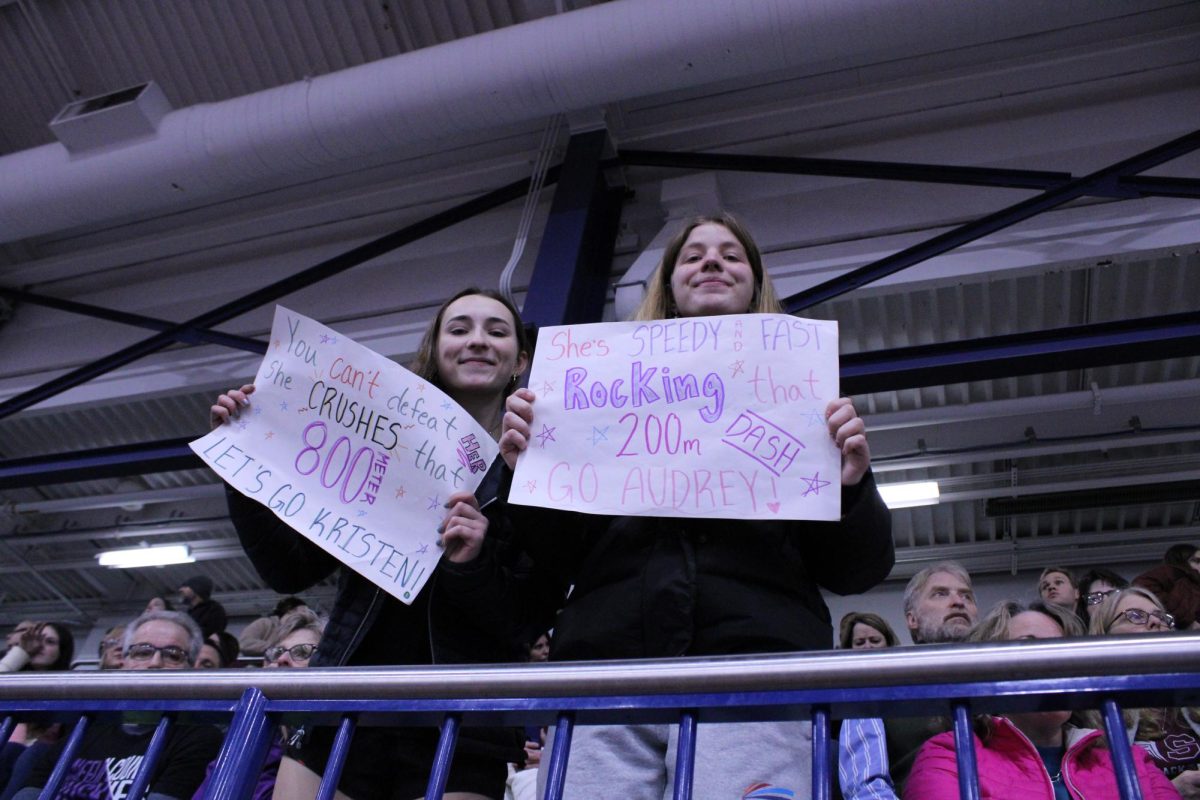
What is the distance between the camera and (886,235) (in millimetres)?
4883

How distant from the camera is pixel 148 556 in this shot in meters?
8.66

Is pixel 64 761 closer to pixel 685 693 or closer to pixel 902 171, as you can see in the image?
pixel 685 693

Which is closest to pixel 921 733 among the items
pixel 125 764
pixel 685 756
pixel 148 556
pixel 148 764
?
pixel 685 756

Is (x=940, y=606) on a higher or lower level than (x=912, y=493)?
lower

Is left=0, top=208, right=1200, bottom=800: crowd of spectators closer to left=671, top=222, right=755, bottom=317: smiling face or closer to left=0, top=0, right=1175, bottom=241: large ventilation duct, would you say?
left=671, top=222, right=755, bottom=317: smiling face

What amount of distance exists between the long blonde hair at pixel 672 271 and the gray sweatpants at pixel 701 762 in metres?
0.85

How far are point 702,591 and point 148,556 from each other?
8.59 m

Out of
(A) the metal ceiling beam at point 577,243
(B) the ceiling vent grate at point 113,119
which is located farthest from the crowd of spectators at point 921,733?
(B) the ceiling vent grate at point 113,119

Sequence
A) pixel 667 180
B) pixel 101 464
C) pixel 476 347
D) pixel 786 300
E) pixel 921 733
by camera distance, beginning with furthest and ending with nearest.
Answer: pixel 667 180 → pixel 101 464 → pixel 786 300 → pixel 921 733 → pixel 476 347

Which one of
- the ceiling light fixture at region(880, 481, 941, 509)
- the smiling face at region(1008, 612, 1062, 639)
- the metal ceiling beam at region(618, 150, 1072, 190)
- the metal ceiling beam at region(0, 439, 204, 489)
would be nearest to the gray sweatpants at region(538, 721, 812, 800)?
the smiling face at region(1008, 612, 1062, 639)

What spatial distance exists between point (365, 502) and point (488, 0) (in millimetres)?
4148

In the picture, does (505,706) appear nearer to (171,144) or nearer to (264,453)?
(264,453)

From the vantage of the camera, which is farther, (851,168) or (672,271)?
(851,168)

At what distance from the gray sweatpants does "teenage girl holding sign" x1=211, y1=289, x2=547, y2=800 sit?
266mm
